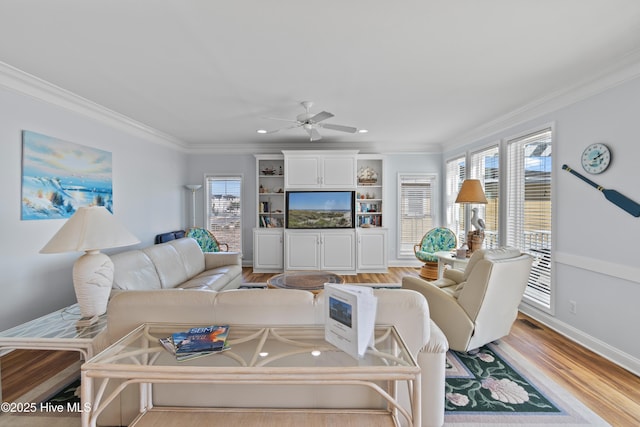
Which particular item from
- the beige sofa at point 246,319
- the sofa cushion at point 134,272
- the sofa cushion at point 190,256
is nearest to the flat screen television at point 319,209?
the sofa cushion at point 190,256

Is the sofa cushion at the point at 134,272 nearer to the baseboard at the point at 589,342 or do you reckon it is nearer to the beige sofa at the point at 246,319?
the beige sofa at the point at 246,319

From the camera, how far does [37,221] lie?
2.89 metres

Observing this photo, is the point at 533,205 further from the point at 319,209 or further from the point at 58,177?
the point at 58,177

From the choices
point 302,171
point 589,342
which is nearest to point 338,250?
point 302,171

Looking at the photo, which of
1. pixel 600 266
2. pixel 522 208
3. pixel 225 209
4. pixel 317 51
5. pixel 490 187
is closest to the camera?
pixel 317 51

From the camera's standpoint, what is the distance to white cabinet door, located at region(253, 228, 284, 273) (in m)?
5.56

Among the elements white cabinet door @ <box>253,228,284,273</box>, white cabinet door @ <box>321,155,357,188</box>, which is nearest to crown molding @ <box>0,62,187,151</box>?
white cabinet door @ <box>253,228,284,273</box>

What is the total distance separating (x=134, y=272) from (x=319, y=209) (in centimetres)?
332

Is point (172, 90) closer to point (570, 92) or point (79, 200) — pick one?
point (79, 200)

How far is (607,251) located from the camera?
8.39 feet

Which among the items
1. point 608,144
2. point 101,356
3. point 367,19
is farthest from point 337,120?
point 101,356

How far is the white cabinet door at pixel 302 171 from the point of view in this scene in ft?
17.9

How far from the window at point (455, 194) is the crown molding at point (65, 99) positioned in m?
5.45

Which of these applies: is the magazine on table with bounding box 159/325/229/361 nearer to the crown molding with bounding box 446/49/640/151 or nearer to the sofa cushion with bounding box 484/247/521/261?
the sofa cushion with bounding box 484/247/521/261
